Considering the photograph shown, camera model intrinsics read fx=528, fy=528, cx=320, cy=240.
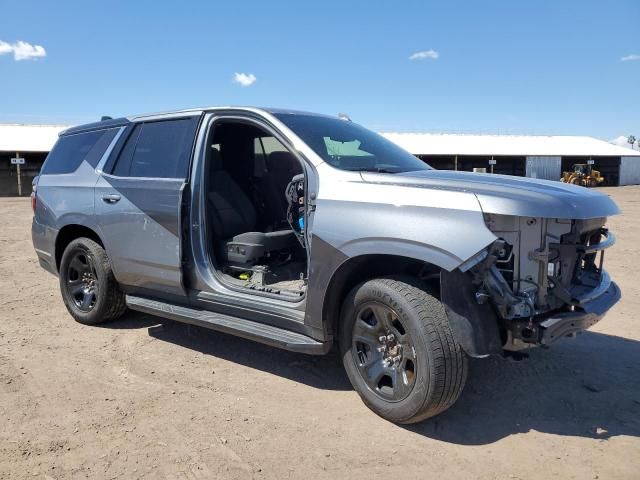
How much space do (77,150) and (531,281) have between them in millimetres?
4730

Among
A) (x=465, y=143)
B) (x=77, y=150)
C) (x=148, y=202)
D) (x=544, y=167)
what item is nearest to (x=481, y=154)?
(x=465, y=143)

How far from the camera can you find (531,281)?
3051 mm

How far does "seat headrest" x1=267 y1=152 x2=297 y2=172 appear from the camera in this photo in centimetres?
536

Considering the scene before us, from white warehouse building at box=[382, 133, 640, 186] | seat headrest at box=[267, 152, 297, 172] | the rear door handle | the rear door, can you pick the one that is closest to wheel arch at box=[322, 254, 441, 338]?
the rear door

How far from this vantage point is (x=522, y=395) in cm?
384

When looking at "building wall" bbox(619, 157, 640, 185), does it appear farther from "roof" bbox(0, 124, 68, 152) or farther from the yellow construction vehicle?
"roof" bbox(0, 124, 68, 152)

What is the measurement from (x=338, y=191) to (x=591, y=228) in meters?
1.67

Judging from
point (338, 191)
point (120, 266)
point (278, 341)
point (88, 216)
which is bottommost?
point (278, 341)

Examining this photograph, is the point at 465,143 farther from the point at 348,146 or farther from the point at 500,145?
the point at 348,146

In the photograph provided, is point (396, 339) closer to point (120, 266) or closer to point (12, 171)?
point (120, 266)

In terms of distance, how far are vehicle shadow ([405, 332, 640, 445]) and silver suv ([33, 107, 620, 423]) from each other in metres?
0.39

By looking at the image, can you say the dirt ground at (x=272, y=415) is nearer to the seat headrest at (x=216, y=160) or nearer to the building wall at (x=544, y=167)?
the seat headrest at (x=216, y=160)

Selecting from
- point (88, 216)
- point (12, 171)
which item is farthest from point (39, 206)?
point (12, 171)

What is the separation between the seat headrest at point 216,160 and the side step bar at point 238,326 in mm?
1335
